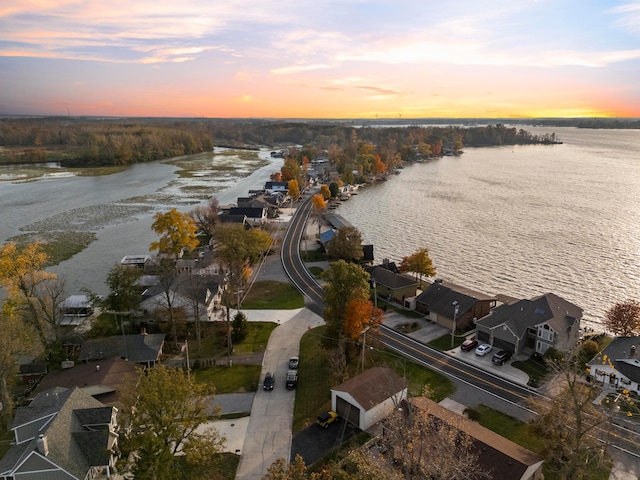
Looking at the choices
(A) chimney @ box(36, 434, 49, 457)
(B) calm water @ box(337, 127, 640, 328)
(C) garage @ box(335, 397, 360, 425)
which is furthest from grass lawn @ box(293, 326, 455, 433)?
(B) calm water @ box(337, 127, 640, 328)

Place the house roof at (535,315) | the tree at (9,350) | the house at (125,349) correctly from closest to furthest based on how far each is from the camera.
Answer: the tree at (9,350)
the house at (125,349)
the house roof at (535,315)

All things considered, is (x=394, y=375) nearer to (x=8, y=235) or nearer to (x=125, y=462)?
(x=125, y=462)

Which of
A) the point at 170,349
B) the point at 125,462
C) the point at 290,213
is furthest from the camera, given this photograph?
the point at 290,213

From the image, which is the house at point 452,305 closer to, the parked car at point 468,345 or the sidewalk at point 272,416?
the parked car at point 468,345

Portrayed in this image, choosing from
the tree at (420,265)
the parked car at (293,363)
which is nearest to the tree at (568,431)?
the parked car at (293,363)

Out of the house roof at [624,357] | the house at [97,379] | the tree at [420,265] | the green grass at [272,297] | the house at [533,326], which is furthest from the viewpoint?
the tree at [420,265]

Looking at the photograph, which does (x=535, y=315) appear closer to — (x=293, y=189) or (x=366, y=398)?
(x=366, y=398)

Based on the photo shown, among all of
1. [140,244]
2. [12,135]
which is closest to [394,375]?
[140,244]
